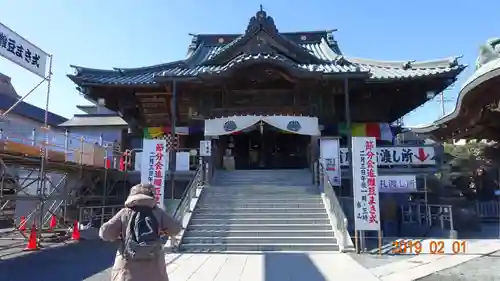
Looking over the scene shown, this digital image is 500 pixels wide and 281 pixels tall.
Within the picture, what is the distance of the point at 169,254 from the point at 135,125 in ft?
37.9

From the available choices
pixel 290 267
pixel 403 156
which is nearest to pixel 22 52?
pixel 290 267

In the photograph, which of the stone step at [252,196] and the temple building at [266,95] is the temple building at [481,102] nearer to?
the stone step at [252,196]

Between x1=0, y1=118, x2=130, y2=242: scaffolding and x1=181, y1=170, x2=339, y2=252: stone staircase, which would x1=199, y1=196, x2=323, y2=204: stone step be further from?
x1=0, y1=118, x2=130, y2=242: scaffolding

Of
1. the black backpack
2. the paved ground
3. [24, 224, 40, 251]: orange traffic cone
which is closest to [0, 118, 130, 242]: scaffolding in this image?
[24, 224, 40, 251]: orange traffic cone

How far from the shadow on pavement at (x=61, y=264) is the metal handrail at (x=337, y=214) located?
19.1ft

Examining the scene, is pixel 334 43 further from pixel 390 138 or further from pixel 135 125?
pixel 135 125

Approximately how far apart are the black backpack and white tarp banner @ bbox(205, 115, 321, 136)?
39.2 ft

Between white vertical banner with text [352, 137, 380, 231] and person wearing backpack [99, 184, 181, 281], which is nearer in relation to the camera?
person wearing backpack [99, 184, 181, 281]

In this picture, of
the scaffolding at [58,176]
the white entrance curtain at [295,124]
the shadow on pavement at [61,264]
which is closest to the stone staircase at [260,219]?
the white entrance curtain at [295,124]

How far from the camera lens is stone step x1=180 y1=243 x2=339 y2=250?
31.2 feet

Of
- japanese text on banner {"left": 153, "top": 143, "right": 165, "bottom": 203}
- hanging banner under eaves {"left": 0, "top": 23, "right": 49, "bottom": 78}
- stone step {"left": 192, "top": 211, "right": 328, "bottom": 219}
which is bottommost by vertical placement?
stone step {"left": 192, "top": 211, "right": 328, "bottom": 219}

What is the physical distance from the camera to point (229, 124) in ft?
50.8

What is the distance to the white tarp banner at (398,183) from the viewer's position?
481 inches
